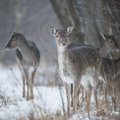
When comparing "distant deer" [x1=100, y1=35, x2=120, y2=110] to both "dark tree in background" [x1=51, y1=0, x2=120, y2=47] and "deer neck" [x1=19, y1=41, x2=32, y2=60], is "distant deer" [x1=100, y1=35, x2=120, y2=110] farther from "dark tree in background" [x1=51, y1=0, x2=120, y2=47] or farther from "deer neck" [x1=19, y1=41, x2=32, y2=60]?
"deer neck" [x1=19, y1=41, x2=32, y2=60]

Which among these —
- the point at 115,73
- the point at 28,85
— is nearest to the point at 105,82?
the point at 115,73

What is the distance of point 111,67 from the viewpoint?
1421cm

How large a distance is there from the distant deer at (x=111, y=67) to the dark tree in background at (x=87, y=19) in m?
0.47

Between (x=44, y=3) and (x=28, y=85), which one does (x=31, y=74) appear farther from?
(x=44, y=3)

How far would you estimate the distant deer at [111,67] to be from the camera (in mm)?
12703

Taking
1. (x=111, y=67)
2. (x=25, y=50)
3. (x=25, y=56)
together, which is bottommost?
(x=111, y=67)

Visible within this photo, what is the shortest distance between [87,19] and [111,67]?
11.4 feet

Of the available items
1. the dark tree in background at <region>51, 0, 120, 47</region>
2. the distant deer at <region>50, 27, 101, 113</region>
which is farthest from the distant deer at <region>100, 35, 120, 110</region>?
the dark tree in background at <region>51, 0, 120, 47</region>

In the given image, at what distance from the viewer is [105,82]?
13516mm

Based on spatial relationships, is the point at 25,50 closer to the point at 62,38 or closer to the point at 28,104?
the point at 28,104

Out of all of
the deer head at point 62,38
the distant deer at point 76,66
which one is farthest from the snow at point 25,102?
the deer head at point 62,38

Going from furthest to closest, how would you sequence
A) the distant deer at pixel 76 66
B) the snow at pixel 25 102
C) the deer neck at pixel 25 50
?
the deer neck at pixel 25 50, the distant deer at pixel 76 66, the snow at pixel 25 102

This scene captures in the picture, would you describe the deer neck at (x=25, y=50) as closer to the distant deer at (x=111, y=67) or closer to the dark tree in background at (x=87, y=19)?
the dark tree in background at (x=87, y=19)

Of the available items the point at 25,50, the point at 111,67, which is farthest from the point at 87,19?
the point at 111,67
